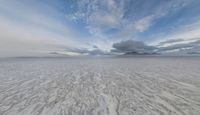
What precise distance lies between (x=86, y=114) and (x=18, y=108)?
2.79 m

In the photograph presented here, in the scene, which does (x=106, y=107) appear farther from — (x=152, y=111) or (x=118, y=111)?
(x=152, y=111)

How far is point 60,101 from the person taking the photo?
4352 millimetres

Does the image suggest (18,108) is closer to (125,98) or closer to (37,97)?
(37,97)

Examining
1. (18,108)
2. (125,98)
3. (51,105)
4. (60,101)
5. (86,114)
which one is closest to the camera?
(86,114)

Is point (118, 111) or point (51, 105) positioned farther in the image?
point (51, 105)

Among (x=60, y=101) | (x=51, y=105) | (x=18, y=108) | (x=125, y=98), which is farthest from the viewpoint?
(x=125, y=98)

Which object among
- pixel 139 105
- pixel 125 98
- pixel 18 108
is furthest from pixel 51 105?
pixel 139 105

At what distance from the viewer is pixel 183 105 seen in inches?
153

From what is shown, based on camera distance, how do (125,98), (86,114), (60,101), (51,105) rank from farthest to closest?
(125,98) → (60,101) → (51,105) → (86,114)

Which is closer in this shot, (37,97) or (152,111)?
(152,111)

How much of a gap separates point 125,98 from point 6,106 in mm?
5213

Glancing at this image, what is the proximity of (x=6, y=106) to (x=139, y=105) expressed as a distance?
5.55 meters

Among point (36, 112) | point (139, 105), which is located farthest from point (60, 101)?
point (139, 105)

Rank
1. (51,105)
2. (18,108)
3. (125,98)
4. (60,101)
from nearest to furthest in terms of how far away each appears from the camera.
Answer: (18,108), (51,105), (60,101), (125,98)
